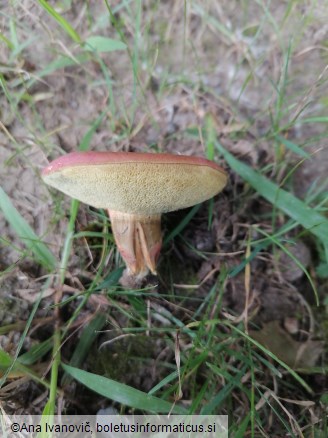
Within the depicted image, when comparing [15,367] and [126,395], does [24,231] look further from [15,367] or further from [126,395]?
[126,395]

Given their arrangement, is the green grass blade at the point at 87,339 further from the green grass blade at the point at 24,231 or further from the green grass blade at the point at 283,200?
the green grass blade at the point at 283,200

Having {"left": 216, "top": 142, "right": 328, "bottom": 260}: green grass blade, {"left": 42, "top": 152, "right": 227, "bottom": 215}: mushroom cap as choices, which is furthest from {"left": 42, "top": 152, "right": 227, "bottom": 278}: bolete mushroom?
{"left": 216, "top": 142, "right": 328, "bottom": 260}: green grass blade

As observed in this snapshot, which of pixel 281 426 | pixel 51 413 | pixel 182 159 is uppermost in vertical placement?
pixel 182 159

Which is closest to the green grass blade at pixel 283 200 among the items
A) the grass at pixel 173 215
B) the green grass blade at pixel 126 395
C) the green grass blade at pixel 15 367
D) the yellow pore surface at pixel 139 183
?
the grass at pixel 173 215

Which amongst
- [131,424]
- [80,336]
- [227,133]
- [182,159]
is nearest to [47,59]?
[227,133]

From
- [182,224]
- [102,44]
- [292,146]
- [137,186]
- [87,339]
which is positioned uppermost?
[102,44]

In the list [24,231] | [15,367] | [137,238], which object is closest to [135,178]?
[137,238]

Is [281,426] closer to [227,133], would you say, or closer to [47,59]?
[227,133]
